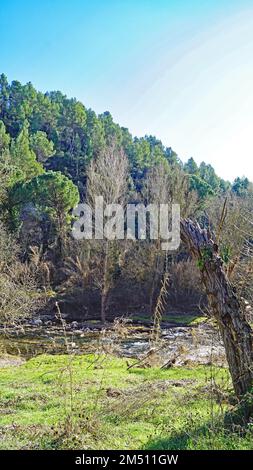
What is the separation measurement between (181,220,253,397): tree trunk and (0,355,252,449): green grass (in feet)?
1.19

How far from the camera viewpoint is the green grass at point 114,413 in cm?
461

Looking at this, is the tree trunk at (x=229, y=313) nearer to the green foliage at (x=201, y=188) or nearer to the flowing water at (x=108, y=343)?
the flowing water at (x=108, y=343)

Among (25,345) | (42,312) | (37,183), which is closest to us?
(25,345)

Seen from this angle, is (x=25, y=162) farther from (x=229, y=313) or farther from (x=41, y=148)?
(x=229, y=313)

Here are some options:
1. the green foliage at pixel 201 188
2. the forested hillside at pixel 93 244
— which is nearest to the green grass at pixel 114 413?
the forested hillside at pixel 93 244

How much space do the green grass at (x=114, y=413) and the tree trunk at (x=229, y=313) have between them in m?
0.36

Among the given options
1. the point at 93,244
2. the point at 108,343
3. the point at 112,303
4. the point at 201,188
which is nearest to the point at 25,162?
the point at 93,244

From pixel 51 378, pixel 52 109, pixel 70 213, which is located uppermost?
pixel 52 109

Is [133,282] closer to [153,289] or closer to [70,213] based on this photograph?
[153,289]

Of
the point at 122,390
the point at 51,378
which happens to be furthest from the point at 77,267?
the point at 122,390

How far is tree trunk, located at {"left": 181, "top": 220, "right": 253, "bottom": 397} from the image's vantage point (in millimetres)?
5270

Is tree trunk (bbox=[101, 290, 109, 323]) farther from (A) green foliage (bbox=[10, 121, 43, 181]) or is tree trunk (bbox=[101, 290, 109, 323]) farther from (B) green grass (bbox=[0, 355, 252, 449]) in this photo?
(A) green foliage (bbox=[10, 121, 43, 181])

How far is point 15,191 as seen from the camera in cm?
2861

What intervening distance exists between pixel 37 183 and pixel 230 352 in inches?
978
